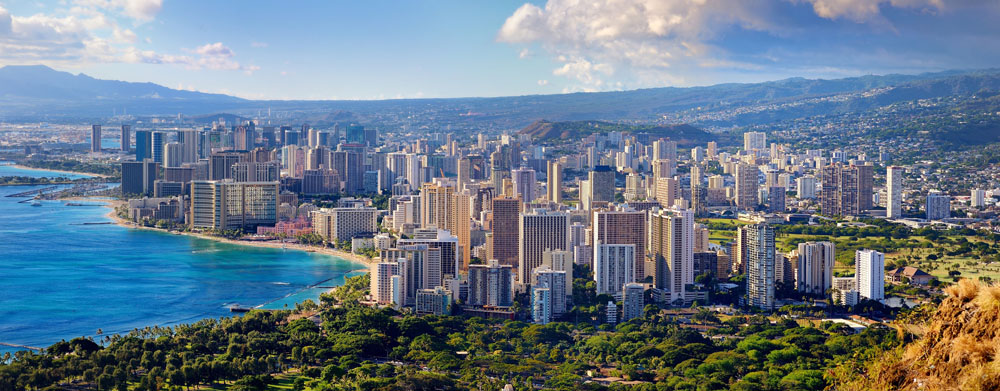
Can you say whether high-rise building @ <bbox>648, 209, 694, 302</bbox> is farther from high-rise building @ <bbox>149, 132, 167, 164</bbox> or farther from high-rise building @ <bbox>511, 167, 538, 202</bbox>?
high-rise building @ <bbox>149, 132, 167, 164</bbox>

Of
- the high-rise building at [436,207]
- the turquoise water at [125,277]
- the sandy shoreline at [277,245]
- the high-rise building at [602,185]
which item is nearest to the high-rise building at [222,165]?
the sandy shoreline at [277,245]

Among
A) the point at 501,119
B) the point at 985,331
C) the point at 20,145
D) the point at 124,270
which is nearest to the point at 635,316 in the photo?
the point at 124,270

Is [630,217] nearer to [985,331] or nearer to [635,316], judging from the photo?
[635,316]

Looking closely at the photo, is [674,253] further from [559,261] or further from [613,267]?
[559,261]

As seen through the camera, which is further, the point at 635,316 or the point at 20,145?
the point at 20,145

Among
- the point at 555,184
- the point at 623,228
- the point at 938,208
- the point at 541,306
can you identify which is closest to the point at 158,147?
the point at 555,184

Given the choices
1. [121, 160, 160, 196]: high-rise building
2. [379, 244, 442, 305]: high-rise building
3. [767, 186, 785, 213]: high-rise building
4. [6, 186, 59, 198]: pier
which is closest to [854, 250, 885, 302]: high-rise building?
[379, 244, 442, 305]: high-rise building
